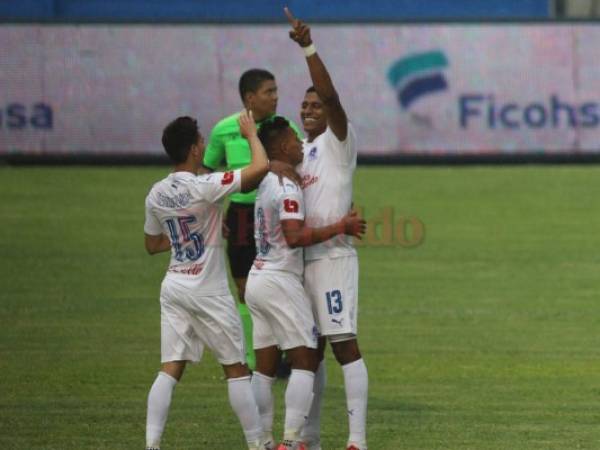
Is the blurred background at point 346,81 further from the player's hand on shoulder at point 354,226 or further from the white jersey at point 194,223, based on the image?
the player's hand on shoulder at point 354,226

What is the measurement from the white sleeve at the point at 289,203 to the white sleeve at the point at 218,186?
0.29 meters

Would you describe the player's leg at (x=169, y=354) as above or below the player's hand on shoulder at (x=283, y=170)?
below

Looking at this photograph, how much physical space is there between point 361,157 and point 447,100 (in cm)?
190

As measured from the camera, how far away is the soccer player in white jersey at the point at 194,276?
860cm

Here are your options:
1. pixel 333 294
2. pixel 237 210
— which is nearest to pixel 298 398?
pixel 333 294

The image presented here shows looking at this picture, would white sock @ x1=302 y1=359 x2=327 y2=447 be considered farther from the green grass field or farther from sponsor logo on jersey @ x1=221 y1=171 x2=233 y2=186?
sponsor logo on jersey @ x1=221 y1=171 x2=233 y2=186

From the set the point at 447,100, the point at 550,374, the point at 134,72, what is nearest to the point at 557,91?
the point at 447,100

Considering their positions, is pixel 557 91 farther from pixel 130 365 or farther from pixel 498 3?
pixel 130 365

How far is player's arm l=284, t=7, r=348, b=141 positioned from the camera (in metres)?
8.56

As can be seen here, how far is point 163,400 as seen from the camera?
870cm

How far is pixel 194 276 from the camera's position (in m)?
8.70

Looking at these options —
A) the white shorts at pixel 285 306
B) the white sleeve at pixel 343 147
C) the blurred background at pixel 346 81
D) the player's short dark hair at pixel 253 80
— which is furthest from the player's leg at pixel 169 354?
the blurred background at pixel 346 81

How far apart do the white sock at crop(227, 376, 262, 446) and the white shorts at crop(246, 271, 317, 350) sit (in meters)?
0.34

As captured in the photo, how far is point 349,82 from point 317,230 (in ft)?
64.6
